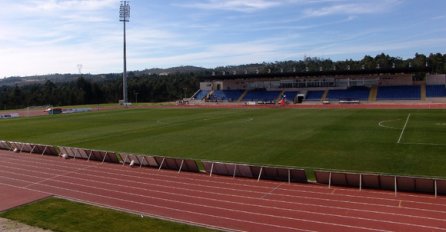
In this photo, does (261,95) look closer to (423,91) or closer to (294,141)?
(423,91)

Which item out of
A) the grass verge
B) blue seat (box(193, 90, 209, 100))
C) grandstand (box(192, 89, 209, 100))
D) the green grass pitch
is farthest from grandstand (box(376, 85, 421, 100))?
the grass verge

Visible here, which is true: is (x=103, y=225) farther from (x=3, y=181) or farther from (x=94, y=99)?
(x=94, y=99)

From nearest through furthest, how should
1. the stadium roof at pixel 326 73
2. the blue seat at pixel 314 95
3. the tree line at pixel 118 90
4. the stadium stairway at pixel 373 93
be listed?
the stadium stairway at pixel 373 93
the stadium roof at pixel 326 73
the blue seat at pixel 314 95
the tree line at pixel 118 90

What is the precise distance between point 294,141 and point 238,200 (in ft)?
41.6

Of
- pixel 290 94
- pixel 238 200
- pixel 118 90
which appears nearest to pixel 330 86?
pixel 290 94

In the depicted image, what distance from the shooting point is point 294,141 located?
28172 mm

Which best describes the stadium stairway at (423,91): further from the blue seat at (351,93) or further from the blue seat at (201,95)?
the blue seat at (201,95)

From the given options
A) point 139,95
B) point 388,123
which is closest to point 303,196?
point 388,123

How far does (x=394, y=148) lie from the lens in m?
24.3

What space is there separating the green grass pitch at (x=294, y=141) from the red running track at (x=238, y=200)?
12.4 feet

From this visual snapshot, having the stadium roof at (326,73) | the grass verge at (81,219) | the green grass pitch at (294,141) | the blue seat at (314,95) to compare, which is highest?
the stadium roof at (326,73)

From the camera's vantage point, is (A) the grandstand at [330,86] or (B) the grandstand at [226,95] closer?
(A) the grandstand at [330,86]

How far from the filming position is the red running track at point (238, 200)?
1352 cm

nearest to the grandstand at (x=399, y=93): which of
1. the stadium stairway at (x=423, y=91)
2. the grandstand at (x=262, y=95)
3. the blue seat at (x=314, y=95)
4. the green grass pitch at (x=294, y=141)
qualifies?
the stadium stairway at (x=423, y=91)
